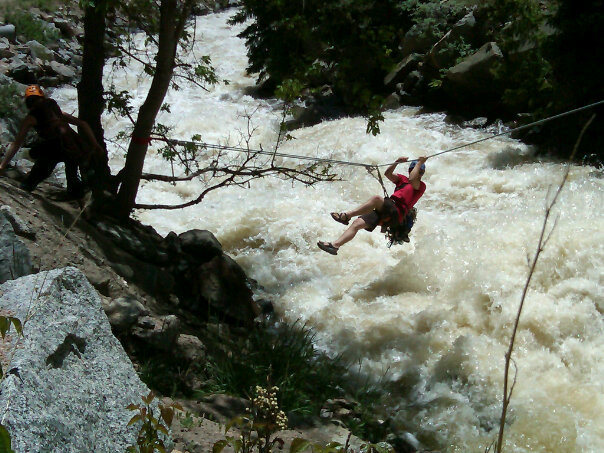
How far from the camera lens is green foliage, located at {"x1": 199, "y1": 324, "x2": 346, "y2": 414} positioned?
5.26 meters

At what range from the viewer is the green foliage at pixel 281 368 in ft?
17.3

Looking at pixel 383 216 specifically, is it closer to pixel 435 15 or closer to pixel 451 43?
pixel 451 43

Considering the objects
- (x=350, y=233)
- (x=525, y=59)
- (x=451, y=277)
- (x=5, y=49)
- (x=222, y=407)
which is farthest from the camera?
(x=5, y=49)

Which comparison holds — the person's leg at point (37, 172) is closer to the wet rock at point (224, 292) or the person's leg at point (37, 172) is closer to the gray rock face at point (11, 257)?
the wet rock at point (224, 292)

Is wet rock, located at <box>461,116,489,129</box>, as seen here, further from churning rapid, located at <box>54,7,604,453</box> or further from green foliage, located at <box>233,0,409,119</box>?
green foliage, located at <box>233,0,409,119</box>

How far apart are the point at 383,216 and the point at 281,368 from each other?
175cm

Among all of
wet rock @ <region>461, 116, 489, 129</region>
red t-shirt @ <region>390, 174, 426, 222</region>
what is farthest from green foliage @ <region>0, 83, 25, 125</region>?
wet rock @ <region>461, 116, 489, 129</region>

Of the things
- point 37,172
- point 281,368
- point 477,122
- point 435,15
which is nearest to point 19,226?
point 37,172

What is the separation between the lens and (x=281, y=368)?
575 centimetres

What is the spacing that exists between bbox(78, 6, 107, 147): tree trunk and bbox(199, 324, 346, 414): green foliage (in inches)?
119

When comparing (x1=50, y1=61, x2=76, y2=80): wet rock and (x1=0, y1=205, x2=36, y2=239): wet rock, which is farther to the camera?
(x1=50, y1=61, x2=76, y2=80): wet rock

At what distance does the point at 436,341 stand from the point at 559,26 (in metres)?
6.94

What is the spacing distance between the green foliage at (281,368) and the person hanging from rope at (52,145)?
7.80 feet

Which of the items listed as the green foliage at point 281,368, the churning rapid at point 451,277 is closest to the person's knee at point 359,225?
the green foliage at point 281,368
